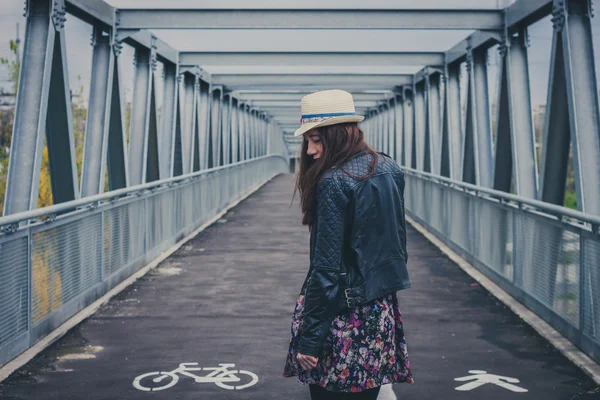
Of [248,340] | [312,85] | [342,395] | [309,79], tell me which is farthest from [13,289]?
[312,85]

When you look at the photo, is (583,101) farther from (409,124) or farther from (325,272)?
(409,124)

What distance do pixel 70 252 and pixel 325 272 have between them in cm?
528

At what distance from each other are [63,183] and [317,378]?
7.40 m

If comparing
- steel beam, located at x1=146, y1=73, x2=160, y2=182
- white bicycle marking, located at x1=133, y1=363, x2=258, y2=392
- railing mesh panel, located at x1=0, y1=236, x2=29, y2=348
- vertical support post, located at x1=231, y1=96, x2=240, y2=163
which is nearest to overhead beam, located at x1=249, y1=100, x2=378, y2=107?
vertical support post, located at x1=231, y1=96, x2=240, y2=163

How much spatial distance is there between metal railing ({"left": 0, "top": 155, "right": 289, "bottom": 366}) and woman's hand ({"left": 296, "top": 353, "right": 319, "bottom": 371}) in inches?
142

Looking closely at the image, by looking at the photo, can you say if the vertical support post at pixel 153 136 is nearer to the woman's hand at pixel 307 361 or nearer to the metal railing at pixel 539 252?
the metal railing at pixel 539 252

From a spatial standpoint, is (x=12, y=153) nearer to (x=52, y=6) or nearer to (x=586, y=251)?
(x=52, y=6)

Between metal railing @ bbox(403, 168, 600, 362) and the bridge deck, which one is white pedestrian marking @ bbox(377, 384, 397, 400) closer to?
the bridge deck

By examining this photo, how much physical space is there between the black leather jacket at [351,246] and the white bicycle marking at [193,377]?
275 centimetres

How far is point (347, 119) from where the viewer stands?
3.20 m

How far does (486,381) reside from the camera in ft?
19.2

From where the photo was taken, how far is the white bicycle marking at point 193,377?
575 centimetres

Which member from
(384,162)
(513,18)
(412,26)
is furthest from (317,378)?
(412,26)

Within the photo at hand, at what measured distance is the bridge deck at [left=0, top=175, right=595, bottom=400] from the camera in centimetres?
570
